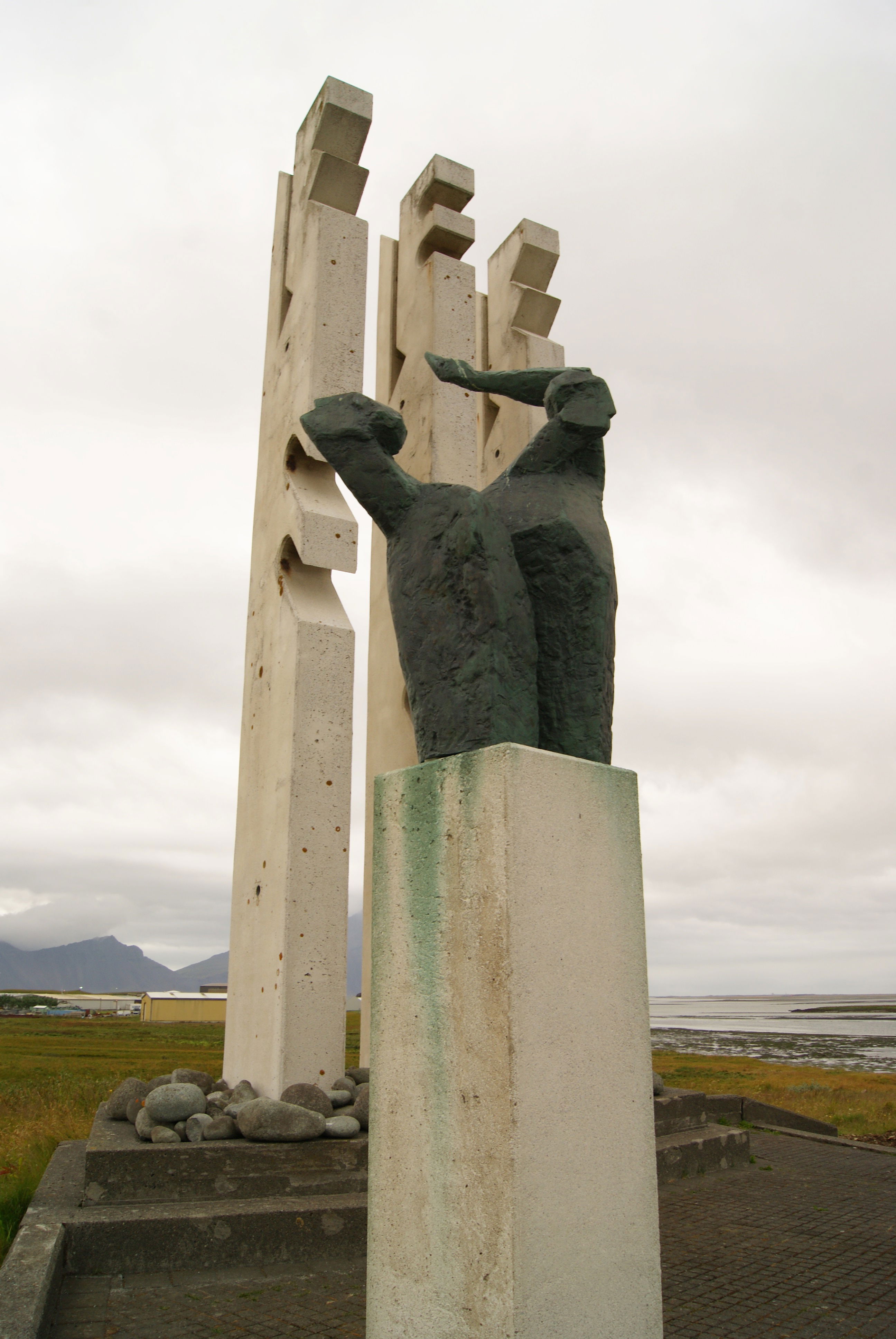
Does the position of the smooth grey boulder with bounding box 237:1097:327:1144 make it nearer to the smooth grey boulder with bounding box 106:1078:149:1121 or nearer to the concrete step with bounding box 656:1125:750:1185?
the smooth grey boulder with bounding box 106:1078:149:1121

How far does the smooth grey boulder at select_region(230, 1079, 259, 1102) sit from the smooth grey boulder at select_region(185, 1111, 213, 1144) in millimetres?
687

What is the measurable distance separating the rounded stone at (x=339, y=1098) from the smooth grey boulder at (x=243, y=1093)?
47cm

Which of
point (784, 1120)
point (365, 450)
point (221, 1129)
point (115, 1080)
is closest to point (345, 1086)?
point (221, 1129)

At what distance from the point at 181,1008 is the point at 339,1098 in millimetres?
33776

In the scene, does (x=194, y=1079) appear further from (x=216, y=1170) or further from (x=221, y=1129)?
(x=216, y=1170)

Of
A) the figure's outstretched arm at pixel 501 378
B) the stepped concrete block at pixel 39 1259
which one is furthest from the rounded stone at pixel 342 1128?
the figure's outstretched arm at pixel 501 378

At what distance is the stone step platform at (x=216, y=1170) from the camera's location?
174 inches

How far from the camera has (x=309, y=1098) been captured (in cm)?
539

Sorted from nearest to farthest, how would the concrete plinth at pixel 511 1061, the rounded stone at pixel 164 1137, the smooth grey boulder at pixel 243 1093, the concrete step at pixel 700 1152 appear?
the concrete plinth at pixel 511 1061, the rounded stone at pixel 164 1137, the smooth grey boulder at pixel 243 1093, the concrete step at pixel 700 1152

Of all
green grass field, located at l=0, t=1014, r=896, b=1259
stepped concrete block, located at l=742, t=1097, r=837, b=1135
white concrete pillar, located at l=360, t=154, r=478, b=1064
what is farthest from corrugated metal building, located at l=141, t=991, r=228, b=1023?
stepped concrete block, located at l=742, t=1097, r=837, b=1135

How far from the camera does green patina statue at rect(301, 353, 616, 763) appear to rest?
305 centimetres

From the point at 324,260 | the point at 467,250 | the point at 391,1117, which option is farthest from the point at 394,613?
the point at 467,250

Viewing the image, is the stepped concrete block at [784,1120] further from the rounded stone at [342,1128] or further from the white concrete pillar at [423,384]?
the rounded stone at [342,1128]

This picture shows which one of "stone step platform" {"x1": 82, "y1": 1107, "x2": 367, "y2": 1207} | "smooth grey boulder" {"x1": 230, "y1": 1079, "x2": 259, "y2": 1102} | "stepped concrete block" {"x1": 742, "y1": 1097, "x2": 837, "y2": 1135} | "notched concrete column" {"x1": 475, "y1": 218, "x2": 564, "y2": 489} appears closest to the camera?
"stone step platform" {"x1": 82, "y1": 1107, "x2": 367, "y2": 1207}
